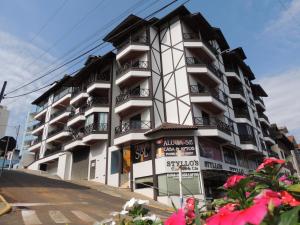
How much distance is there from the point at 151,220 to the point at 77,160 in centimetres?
2850

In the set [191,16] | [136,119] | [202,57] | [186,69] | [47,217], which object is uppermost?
[191,16]

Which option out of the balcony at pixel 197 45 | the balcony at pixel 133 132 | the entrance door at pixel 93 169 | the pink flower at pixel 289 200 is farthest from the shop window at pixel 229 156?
the pink flower at pixel 289 200

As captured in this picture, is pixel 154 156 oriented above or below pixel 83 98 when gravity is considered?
below

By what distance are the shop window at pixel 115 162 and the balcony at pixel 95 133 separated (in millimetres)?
2084

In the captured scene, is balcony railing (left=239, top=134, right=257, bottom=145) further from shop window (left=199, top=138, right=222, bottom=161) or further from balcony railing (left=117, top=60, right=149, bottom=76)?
balcony railing (left=117, top=60, right=149, bottom=76)

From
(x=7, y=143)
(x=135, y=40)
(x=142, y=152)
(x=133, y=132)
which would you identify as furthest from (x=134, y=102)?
(x=7, y=143)

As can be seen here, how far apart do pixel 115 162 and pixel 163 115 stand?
6.50 meters

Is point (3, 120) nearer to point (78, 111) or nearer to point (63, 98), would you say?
point (78, 111)

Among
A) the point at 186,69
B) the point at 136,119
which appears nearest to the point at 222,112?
the point at 186,69

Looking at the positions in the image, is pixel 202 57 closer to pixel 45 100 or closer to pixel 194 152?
pixel 194 152

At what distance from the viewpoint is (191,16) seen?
24203 mm

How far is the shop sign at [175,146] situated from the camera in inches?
771

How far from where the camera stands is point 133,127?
22.9m

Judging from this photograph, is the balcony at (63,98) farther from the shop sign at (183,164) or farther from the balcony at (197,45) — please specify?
the shop sign at (183,164)
